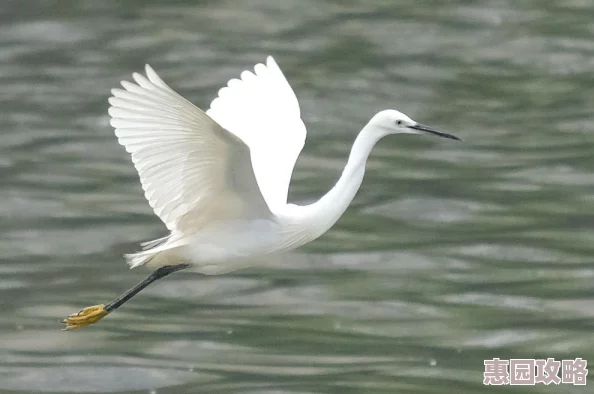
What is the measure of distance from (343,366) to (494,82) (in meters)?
10.3

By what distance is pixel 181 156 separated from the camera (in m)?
9.88

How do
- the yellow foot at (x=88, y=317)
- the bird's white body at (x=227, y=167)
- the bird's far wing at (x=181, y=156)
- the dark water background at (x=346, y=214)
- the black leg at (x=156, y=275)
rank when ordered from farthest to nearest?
the dark water background at (x=346, y=214) < the yellow foot at (x=88, y=317) < the black leg at (x=156, y=275) < the bird's white body at (x=227, y=167) < the bird's far wing at (x=181, y=156)

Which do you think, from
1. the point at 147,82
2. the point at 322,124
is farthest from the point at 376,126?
the point at 322,124

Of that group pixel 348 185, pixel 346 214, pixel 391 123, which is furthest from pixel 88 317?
pixel 346 214

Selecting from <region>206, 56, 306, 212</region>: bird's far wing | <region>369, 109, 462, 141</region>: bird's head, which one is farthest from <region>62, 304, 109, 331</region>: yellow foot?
<region>369, 109, 462, 141</region>: bird's head

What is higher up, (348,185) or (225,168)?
(225,168)

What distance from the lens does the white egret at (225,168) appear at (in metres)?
9.55

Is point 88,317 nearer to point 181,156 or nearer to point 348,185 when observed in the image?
point 181,156

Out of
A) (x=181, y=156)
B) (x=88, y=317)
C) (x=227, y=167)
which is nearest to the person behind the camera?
(x=181, y=156)

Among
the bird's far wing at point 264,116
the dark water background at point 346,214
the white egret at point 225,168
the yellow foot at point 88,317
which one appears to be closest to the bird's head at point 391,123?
the white egret at point 225,168

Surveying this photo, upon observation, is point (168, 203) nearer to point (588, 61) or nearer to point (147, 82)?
point (147, 82)

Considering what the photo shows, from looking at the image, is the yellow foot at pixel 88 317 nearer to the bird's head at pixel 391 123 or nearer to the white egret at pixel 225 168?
the white egret at pixel 225 168

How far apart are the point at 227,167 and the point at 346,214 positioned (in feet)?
31.3

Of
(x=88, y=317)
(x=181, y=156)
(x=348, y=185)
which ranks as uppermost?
(x=181, y=156)
